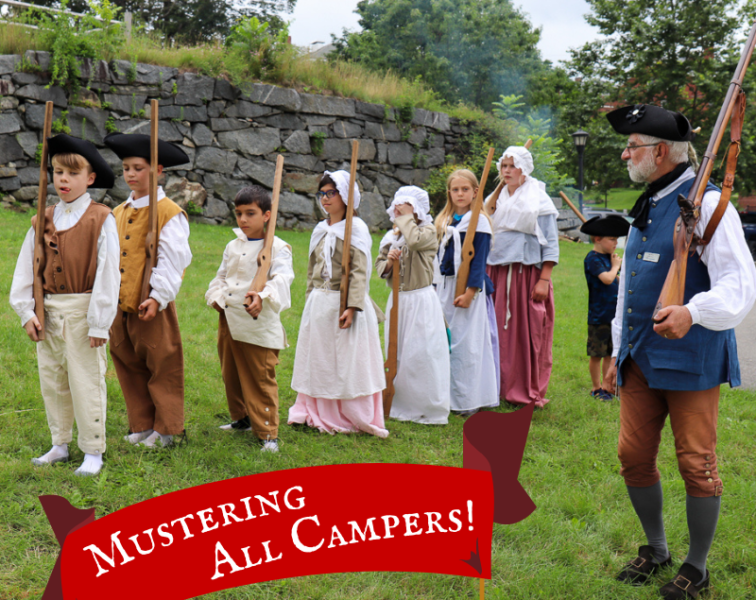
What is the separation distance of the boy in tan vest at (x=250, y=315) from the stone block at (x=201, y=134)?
341 inches

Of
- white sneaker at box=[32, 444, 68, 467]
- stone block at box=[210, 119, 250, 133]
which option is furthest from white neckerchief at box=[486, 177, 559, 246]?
stone block at box=[210, 119, 250, 133]

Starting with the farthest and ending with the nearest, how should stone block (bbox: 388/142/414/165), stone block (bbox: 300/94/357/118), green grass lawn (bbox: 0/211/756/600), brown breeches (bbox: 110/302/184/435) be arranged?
stone block (bbox: 388/142/414/165), stone block (bbox: 300/94/357/118), brown breeches (bbox: 110/302/184/435), green grass lawn (bbox: 0/211/756/600)

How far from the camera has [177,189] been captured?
12102 mm

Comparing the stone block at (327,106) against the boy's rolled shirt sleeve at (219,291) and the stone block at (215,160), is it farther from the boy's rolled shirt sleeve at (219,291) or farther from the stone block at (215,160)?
the boy's rolled shirt sleeve at (219,291)

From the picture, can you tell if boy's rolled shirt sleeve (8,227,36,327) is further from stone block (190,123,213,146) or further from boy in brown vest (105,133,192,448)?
stone block (190,123,213,146)

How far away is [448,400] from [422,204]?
4.85 ft

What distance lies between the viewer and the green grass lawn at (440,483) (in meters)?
2.83

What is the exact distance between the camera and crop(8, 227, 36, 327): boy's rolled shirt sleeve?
353 centimetres

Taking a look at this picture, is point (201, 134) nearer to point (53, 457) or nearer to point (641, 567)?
point (53, 457)

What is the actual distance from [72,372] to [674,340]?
2991mm

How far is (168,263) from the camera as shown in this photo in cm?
383

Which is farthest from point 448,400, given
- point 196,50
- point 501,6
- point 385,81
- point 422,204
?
point 501,6

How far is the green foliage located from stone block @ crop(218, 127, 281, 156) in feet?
2.47

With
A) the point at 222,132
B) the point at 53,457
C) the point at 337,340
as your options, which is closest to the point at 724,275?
the point at 337,340
